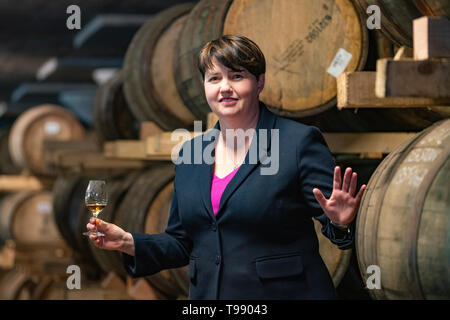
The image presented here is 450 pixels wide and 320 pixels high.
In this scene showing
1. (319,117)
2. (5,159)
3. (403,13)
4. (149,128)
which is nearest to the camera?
(403,13)

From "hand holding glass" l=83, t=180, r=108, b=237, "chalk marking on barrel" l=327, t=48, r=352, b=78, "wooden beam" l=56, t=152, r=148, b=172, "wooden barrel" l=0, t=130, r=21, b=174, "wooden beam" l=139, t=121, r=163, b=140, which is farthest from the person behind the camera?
"wooden barrel" l=0, t=130, r=21, b=174

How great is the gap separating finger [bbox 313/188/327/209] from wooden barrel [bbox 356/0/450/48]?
735mm

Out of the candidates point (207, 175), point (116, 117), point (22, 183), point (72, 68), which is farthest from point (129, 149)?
point (72, 68)

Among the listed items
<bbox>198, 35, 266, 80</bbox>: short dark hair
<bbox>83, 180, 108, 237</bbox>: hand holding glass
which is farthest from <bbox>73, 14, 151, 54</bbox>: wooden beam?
<bbox>198, 35, 266, 80</bbox>: short dark hair

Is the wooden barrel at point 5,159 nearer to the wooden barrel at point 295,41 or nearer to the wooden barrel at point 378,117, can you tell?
the wooden barrel at point 378,117

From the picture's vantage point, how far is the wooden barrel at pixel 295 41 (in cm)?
309

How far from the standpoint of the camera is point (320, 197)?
6.94ft

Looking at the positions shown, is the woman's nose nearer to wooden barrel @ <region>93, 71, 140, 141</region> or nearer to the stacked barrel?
the stacked barrel

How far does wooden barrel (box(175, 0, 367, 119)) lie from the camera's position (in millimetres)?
3088

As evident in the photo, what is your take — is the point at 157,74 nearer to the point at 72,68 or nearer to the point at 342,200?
the point at 342,200

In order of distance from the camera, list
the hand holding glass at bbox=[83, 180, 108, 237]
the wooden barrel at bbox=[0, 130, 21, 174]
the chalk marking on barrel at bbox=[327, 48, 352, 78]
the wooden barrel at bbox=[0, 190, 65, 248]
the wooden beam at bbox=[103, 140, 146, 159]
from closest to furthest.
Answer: the hand holding glass at bbox=[83, 180, 108, 237], the chalk marking on barrel at bbox=[327, 48, 352, 78], the wooden beam at bbox=[103, 140, 146, 159], the wooden barrel at bbox=[0, 190, 65, 248], the wooden barrel at bbox=[0, 130, 21, 174]

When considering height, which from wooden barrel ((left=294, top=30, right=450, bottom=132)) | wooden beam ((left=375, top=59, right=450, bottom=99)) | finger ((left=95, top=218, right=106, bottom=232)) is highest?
wooden beam ((left=375, top=59, right=450, bottom=99))

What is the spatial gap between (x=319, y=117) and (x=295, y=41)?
36 cm
